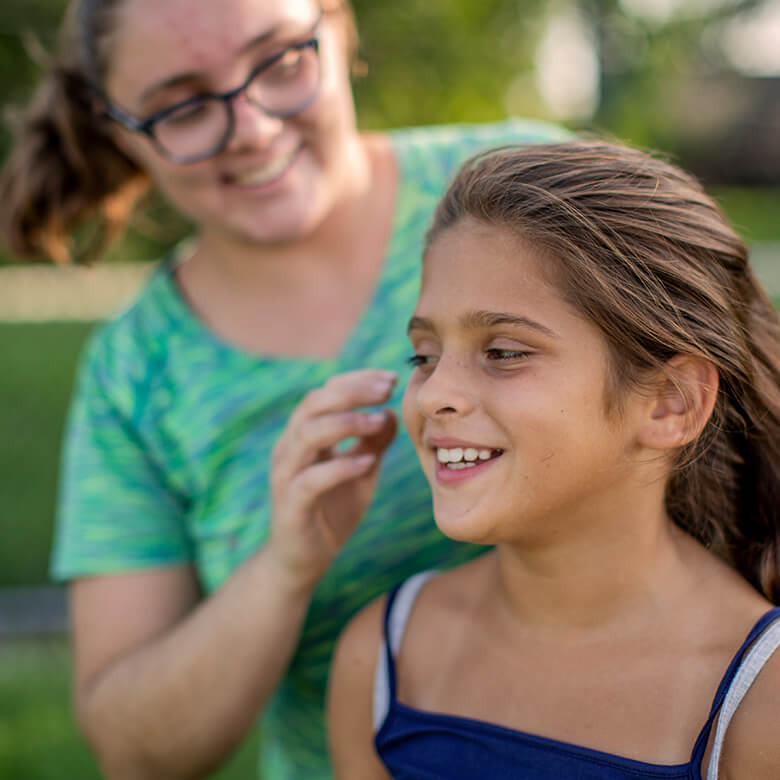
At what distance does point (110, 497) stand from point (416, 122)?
14750 millimetres

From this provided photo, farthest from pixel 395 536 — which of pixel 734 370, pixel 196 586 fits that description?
pixel 734 370

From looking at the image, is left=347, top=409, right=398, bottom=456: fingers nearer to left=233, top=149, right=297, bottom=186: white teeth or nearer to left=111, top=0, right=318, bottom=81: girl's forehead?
left=233, top=149, right=297, bottom=186: white teeth

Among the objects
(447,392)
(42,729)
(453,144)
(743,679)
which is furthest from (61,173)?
(42,729)

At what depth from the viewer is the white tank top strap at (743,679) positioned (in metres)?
1.54

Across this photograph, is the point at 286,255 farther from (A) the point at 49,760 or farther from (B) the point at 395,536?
(A) the point at 49,760

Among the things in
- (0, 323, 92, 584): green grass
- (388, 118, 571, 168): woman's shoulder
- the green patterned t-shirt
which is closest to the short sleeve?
the green patterned t-shirt

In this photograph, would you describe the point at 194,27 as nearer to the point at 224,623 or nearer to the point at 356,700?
the point at 224,623

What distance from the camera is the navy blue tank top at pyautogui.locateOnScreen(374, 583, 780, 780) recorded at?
1586 millimetres

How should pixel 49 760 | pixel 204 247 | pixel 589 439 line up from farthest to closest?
pixel 49 760
pixel 204 247
pixel 589 439

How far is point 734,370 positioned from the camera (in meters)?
1.77

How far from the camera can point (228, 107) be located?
2.17 metres

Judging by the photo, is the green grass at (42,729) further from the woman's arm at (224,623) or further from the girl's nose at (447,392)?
the girl's nose at (447,392)

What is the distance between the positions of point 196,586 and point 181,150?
3.58ft

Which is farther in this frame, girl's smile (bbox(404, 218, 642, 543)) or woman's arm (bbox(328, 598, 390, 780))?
woman's arm (bbox(328, 598, 390, 780))
